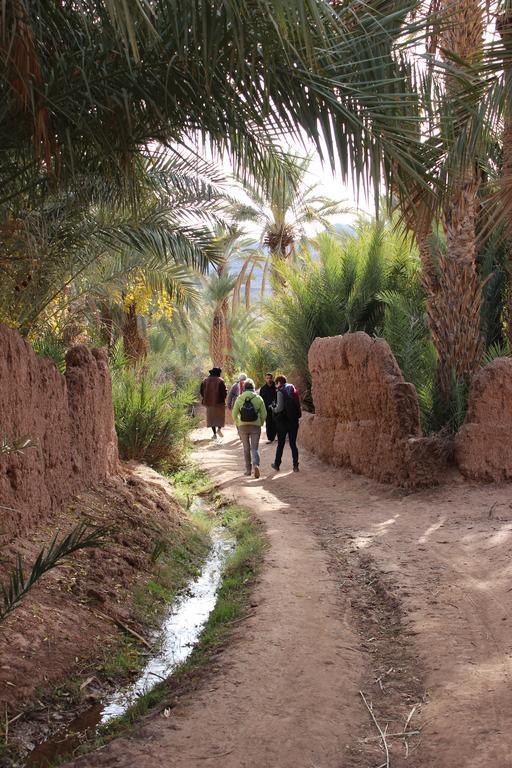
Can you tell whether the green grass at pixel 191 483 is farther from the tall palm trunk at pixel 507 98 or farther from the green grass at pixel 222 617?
the tall palm trunk at pixel 507 98

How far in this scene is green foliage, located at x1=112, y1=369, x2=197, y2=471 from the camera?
13477 millimetres

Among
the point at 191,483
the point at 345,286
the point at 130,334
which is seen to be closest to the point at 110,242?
the point at 191,483

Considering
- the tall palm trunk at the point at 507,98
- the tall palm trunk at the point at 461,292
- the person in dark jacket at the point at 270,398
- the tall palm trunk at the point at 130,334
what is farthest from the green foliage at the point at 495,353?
the tall palm trunk at the point at 130,334

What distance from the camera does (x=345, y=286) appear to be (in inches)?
718

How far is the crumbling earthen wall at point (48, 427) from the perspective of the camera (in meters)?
6.70

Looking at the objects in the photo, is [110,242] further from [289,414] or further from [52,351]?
[289,414]

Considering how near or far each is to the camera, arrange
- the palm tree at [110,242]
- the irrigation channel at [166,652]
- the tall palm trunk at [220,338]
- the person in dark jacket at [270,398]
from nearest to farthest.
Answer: the irrigation channel at [166,652] < the palm tree at [110,242] < the person in dark jacket at [270,398] < the tall palm trunk at [220,338]

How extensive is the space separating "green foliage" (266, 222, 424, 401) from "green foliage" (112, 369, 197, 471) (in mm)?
4701

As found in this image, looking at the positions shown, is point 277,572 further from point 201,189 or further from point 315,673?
point 201,189

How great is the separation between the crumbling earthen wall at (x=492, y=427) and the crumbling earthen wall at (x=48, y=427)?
15.0ft

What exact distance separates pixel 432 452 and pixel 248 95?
19.5 ft

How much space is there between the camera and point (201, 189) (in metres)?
13.5

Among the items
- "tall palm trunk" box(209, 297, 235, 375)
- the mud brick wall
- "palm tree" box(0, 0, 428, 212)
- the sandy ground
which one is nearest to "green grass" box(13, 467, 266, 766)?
the sandy ground

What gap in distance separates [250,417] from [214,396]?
6.15 m
